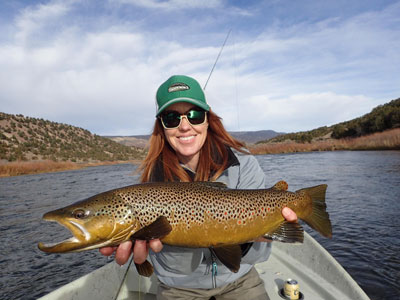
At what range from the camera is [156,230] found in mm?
1870

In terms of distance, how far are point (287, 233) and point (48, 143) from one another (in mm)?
55850

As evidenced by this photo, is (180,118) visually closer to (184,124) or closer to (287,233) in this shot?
(184,124)

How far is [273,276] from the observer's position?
383cm

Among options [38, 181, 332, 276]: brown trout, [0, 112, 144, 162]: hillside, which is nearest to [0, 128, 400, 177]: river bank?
[0, 112, 144, 162]: hillside

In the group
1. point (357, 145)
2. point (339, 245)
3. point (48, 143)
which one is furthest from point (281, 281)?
point (48, 143)

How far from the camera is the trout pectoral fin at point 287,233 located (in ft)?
7.05

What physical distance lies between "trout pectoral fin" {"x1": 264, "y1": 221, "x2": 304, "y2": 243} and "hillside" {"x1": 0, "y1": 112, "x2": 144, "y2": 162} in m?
43.0

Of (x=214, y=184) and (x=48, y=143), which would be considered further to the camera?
(x=48, y=143)

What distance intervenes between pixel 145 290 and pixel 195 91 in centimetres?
269

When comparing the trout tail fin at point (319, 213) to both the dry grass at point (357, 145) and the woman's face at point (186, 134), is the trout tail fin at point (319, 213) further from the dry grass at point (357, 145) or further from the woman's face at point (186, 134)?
the dry grass at point (357, 145)

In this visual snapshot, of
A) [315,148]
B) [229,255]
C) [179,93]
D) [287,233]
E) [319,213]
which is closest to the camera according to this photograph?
[229,255]

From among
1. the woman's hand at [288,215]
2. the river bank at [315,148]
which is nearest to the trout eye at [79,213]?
the woman's hand at [288,215]

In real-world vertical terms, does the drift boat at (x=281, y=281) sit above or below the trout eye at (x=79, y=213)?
below

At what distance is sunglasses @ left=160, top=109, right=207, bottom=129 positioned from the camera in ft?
8.54
